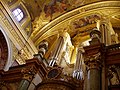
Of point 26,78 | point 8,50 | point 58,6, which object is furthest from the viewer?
point 58,6

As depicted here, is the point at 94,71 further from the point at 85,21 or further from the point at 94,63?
the point at 85,21

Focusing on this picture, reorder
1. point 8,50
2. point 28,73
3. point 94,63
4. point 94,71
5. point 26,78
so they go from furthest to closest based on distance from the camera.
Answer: point 8,50 < point 28,73 < point 26,78 < point 94,63 < point 94,71

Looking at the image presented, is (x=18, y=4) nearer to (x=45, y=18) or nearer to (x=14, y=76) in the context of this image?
(x=45, y=18)

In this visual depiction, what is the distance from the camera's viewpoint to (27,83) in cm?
850

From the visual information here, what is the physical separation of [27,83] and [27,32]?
692cm

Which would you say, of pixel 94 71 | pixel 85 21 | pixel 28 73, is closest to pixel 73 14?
pixel 85 21

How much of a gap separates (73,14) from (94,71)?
8795mm

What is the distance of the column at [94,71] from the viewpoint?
6.66 m

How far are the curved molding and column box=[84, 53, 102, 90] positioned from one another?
25.1 feet

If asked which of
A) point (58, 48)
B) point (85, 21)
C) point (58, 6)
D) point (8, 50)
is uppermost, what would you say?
point (58, 6)

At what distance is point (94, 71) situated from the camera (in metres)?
7.03

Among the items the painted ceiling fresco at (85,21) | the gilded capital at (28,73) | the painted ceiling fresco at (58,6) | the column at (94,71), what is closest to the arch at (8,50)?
the gilded capital at (28,73)

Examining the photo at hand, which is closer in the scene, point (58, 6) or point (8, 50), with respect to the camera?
point (8, 50)

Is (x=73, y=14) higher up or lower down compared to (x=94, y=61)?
higher up
